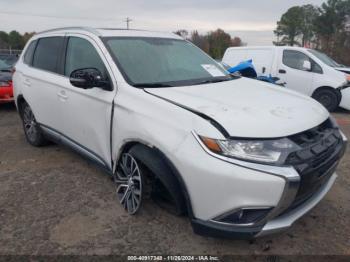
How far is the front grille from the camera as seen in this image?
237 centimetres

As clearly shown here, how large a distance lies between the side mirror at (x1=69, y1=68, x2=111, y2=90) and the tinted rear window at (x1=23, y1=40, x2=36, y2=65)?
2.15m

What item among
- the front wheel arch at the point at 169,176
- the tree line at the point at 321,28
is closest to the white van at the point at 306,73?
the front wheel arch at the point at 169,176

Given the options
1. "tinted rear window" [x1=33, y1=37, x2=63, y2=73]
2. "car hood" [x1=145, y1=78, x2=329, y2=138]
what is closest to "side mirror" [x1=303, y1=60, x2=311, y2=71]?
"car hood" [x1=145, y1=78, x2=329, y2=138]

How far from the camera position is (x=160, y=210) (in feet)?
11.0

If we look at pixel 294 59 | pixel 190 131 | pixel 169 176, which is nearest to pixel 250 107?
pixel 190 131

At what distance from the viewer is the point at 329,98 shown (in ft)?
27.7

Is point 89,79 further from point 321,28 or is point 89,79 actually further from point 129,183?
point 321,28

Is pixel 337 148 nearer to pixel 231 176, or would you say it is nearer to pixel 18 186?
pixel 231 176

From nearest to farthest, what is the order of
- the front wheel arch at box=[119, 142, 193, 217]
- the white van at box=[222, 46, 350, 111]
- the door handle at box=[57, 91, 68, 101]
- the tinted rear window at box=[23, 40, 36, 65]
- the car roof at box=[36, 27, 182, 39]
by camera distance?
the front wheel arch at box=[119, 142, 193, 217] → the car roof at box=[36, 27, 182, 39] → the door handle at box=[57, 91, 68, 101] → the tinted rear window at box=[23, 40, 36, 65] → the white van at box=[222, 46, 350, 111]

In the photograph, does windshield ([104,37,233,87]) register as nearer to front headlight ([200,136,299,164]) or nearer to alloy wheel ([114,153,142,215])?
alloy wheel ([114,153,142,215])

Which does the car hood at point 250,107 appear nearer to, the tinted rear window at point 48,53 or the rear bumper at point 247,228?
A: the rear bumper at point 247,228

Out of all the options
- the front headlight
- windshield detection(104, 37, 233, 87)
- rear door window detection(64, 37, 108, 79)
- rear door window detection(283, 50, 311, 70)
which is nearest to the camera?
the front headlight

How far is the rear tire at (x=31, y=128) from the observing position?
16.4ft

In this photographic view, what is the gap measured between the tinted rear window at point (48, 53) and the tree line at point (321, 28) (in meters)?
27.4
